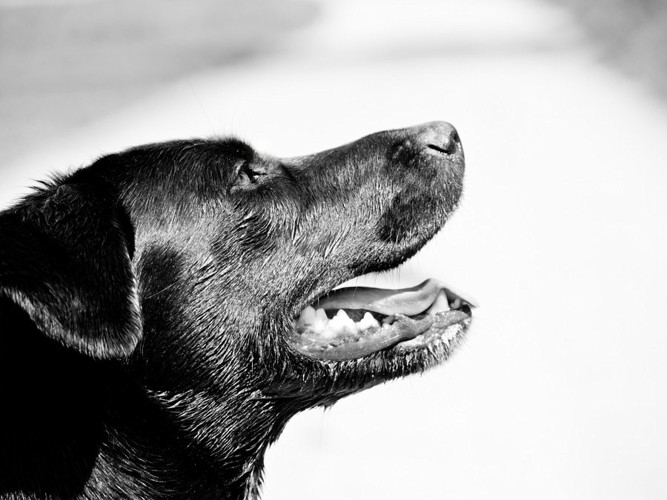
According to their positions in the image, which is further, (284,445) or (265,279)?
(284,445)

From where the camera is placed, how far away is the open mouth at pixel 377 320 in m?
3.01

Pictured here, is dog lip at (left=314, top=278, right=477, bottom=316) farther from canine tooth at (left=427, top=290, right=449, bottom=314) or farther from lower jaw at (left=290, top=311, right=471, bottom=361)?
lower jaw at (left=290, top=311, right=471, bottom=361)

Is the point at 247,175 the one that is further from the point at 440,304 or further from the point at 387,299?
the point at 440,304

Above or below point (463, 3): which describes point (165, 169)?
below

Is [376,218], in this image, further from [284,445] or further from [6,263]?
[284,445]

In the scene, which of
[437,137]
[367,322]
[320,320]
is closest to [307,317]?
[320,320]

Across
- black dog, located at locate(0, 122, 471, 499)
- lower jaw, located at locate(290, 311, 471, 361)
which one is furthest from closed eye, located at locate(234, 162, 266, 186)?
lower jaw, located at locate(290, 311, 471, 361)

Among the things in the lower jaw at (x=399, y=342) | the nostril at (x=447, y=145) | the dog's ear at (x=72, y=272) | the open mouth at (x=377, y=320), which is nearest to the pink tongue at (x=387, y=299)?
the open mouth at (x=377, y=320)

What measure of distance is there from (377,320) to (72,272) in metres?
1.11

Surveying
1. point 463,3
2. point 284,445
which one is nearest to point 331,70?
point 463,3

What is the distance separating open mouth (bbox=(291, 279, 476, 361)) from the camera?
3012 millimetres

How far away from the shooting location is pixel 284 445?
531cm

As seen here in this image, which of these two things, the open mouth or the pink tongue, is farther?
the pink tongue

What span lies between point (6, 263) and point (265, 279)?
2.82ft
